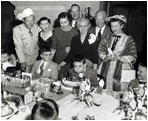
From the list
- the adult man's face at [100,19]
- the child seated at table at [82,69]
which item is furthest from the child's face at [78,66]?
the adult man's face at [100,19]

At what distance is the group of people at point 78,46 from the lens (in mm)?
2682

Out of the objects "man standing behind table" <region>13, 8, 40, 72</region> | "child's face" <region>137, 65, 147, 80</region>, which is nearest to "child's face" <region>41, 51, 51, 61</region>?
"man standing behind table" <region>13, 8, 40, 72</region>

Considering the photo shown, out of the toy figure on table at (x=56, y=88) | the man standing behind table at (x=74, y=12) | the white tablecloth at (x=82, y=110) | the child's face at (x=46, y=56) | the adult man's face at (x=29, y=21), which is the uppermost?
the man standing behind table at (x=74, y=12)

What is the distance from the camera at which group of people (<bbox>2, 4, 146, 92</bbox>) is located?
8.80 ft

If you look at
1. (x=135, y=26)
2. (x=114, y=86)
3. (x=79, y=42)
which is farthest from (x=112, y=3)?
(x=114, y=86)

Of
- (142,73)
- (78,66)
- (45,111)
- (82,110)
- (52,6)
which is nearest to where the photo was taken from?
(45,111)

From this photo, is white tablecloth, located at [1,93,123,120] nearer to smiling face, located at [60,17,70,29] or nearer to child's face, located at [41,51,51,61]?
child's face, located at [41,51,51,61]

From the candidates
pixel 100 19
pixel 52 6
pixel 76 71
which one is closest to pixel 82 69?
pixel 76 71

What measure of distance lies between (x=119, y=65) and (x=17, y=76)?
1.14 metres

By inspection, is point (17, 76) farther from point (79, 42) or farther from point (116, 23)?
point (116, 23)

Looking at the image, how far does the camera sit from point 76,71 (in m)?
2.43

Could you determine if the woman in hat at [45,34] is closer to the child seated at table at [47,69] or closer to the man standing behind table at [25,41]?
the man standing behind table at [25,41]

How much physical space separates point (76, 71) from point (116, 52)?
22.1 inches

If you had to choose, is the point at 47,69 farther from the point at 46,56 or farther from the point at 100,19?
the point at 100,19
